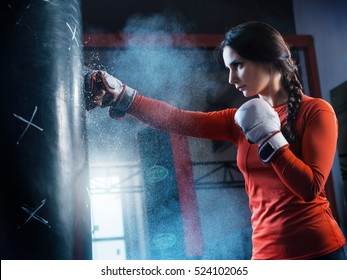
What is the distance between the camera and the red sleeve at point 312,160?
83 cm

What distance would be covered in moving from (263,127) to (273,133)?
0.09 feet

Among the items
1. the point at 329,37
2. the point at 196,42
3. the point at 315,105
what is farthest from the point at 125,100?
the point at 329,37

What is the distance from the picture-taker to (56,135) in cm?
75

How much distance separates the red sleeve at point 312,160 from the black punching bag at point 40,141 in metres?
0.42

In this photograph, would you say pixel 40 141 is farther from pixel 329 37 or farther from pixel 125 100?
pixel 329 37

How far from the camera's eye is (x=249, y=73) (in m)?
1.03

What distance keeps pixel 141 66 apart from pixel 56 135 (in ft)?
3.93

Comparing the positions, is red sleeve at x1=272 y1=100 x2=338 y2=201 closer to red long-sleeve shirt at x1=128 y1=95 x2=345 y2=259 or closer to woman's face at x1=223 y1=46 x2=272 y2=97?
red long-sleeve shirt at x1=128 y1=95 x2=345 y2=259

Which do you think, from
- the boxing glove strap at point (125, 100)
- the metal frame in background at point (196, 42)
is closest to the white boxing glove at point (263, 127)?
the boxing glove strap at point (125, 100)

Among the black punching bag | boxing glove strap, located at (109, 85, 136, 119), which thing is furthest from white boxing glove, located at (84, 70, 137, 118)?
the black punching bag

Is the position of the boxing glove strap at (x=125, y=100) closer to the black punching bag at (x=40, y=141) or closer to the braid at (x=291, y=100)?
the black punching bag at (x=40, y=141)

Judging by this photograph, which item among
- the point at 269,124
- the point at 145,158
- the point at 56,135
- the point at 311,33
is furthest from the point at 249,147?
the point at 311,33

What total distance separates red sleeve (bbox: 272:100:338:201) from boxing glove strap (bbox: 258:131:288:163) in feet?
0.05
